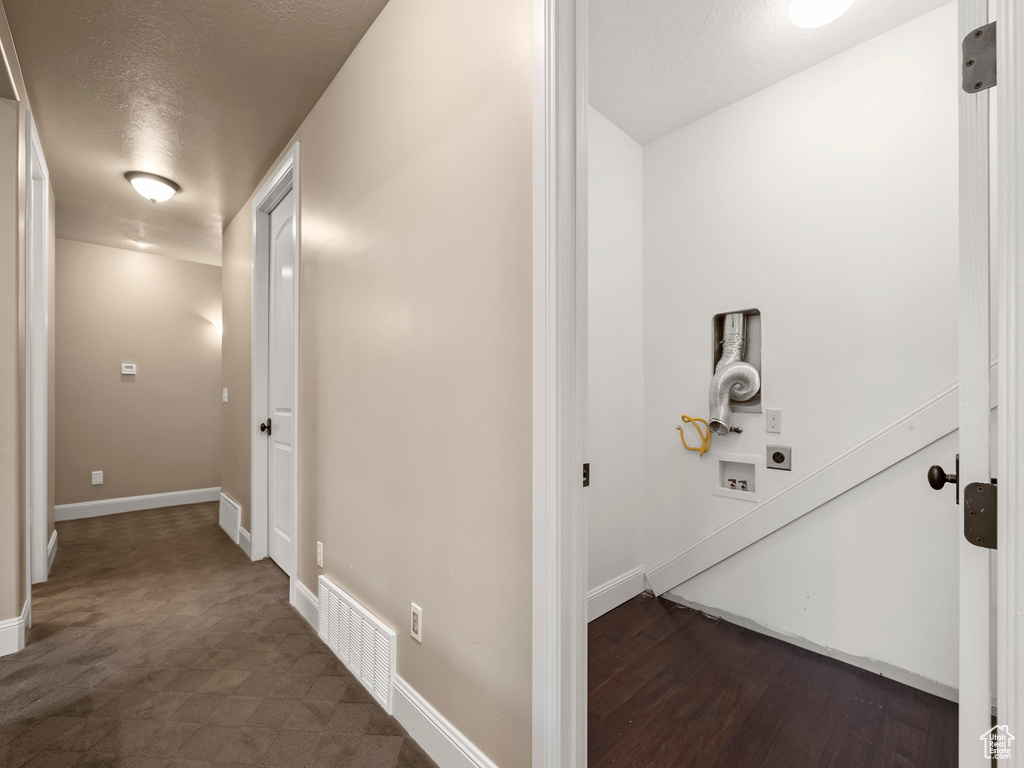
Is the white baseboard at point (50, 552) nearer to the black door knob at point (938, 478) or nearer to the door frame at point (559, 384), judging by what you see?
the door frame at point (559, 384)

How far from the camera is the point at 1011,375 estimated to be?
2.09 feet

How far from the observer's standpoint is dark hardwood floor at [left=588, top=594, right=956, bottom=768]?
61.2 inches

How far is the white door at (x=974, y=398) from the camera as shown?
0.70 meters

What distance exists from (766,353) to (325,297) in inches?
88.6

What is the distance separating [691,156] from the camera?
2.72 m

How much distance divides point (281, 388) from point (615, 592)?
2.47 meters

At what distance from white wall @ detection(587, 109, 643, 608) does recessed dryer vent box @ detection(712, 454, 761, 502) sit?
1.50 feet

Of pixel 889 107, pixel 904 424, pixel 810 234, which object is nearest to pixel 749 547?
pixel 904 424

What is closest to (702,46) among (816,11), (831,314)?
(816,11)

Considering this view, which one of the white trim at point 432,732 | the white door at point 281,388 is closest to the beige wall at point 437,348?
the white trim at point 432,732

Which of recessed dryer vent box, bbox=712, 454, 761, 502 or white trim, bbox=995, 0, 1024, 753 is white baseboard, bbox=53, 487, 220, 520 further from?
white trim, bbox=995, 0, 1024, 753

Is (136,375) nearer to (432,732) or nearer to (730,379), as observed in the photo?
(432,732)

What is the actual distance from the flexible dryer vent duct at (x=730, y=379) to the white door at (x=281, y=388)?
2489mm

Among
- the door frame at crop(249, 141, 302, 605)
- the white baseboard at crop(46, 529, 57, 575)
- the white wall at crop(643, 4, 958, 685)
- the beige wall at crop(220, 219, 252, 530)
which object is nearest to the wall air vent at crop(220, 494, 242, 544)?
the beige wall at crop(220, 219, 252, 530)
